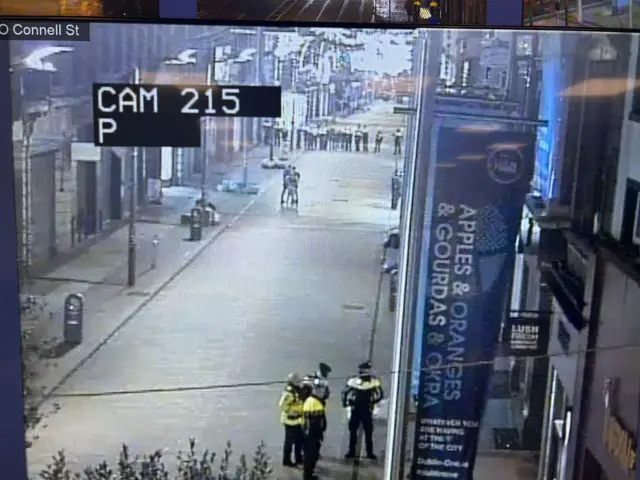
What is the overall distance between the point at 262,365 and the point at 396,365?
0.86 ft

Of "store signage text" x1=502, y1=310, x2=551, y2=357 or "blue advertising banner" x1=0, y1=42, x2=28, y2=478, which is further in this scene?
"store signage text" x1=502, y1=310, x2=551, y2=357

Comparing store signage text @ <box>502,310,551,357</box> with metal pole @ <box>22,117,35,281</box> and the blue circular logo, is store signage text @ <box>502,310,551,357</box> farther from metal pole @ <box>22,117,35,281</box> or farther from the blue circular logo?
metal pole @ <box>22,117,35,281</box>

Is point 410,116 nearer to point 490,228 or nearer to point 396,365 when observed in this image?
point 490,228

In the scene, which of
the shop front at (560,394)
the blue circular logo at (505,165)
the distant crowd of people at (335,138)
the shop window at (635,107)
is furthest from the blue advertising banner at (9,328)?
the shop window at (635,107)

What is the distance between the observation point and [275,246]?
1.65m

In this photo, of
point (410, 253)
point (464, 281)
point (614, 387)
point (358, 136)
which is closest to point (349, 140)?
point (358, 136)

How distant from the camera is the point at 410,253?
1646 mm

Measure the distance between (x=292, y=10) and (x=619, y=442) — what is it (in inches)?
41.2

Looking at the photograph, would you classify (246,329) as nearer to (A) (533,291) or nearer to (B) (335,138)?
(B) (335,138)

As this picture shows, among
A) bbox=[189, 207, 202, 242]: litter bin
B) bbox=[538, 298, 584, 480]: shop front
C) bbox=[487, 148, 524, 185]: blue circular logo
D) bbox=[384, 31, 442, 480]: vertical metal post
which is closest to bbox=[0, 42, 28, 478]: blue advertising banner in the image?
bbox=[189, 207, 202, 242]: litter bin

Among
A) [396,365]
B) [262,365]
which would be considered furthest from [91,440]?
[396,365]

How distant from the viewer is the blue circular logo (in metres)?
1.62

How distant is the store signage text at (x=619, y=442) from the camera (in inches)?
66.8

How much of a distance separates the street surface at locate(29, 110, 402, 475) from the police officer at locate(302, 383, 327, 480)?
0.10 feet
